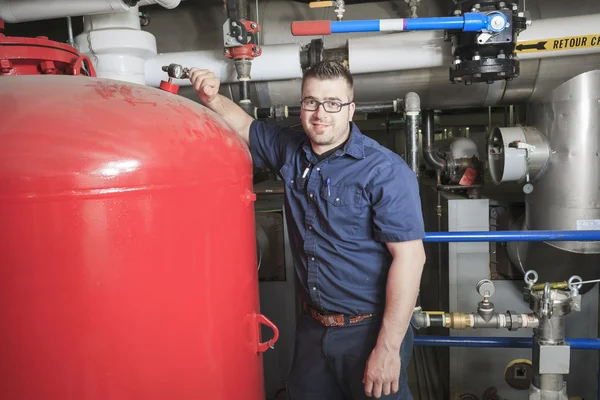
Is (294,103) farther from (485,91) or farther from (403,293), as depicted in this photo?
(403,293)

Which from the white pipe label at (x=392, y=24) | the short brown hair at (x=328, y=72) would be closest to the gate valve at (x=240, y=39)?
the white pipe label at (x=392, y=24)

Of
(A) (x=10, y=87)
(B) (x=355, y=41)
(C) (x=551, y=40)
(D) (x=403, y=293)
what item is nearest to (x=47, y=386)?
(A) (x=10, y=87)

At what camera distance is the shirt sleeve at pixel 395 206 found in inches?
43.4

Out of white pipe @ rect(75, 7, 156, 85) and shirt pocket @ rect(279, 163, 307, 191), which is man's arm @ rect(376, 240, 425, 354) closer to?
shirt pocket @ rect(279, 163, 307, 191)

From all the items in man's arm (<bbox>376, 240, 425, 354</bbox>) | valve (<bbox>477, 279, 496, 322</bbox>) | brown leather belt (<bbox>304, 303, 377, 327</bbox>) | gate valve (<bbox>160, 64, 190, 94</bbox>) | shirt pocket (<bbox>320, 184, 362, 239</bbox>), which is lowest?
valve (<bbox>477, 279, 496, 322</bbox>)

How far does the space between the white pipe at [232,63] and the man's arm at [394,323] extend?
38.2 inches

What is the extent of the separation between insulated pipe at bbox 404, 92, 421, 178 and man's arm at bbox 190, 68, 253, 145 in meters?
0.54

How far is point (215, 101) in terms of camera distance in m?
1.32

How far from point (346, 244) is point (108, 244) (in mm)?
615

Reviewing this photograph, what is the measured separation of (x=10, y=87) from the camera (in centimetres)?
81

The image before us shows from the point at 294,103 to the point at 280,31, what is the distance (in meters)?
0.33

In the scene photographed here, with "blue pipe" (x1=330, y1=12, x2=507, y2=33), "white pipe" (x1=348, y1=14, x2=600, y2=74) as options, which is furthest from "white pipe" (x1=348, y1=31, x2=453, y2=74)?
"blue pipe" (x1=330, y1=12, x2=507, y2=33)

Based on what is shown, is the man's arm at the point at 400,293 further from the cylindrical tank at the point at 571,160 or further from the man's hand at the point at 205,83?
the cylindrical tank at the point at 571,160

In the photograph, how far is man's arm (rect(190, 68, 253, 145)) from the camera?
1266 mm
